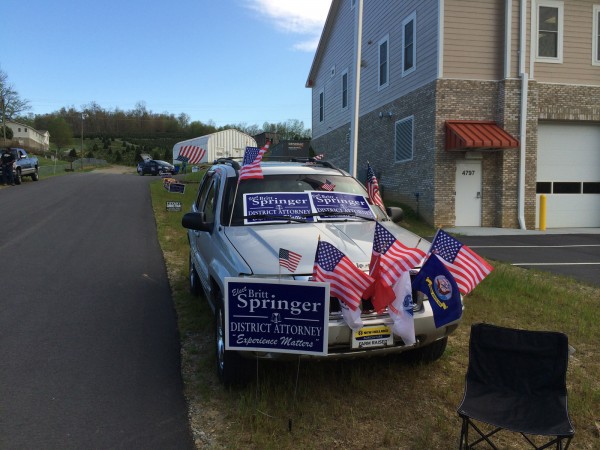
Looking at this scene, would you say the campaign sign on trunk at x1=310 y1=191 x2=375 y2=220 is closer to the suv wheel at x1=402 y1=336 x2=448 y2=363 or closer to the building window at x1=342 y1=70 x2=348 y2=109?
the suv wheel at x1=402 y1=336 x2=448 y2=363

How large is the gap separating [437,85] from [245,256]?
13561mm

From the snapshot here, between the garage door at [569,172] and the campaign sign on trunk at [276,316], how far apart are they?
15469 millimetres

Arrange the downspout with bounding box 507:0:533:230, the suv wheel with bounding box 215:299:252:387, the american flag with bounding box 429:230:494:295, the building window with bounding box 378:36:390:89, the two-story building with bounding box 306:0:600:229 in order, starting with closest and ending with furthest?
1. the american flag with bounding box 429:230:494:295
2. the suv wheel with bounding box 215:299:252:387
3. the downspout with bounding box 507:0:533:230
4. the two-story building with bounding box 306:0:600:229
5. the building window with bounding box 378:36:390:89

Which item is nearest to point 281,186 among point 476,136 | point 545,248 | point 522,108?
point 545,248

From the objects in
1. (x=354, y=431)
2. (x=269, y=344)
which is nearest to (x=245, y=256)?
(x=269, y=344)

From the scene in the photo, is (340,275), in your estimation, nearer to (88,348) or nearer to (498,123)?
(88,348)

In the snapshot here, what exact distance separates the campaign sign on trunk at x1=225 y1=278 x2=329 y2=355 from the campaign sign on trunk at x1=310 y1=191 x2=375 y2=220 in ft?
5.57

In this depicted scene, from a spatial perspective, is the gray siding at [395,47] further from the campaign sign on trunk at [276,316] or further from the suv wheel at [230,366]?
the campaign sign on trunk at [276,316]

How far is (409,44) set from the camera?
1808 centimetres

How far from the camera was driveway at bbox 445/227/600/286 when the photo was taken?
381 inches

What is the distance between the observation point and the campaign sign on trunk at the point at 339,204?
514cm

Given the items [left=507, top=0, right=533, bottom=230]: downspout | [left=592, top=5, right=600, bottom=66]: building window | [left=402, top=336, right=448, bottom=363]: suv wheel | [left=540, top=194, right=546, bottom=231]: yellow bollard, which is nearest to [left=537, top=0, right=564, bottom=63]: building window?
[left=507, top=0, right=533, bottom=230]: downspout

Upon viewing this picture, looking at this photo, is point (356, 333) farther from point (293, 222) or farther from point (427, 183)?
point (427, 183)

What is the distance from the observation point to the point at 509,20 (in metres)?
15.8
